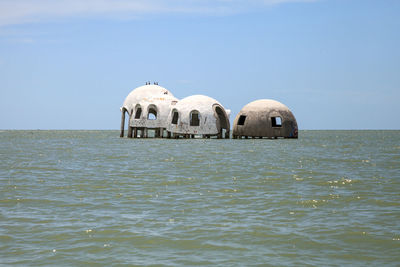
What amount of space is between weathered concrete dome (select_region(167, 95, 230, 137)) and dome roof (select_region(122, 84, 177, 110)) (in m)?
4.01

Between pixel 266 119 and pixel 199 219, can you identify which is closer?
pixel 199 219

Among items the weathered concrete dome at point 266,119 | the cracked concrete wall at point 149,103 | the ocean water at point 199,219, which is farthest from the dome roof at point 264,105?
the ocean water at point 199,219

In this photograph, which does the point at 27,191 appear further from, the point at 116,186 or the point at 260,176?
the point at 260,176

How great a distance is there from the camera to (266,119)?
41.2 m

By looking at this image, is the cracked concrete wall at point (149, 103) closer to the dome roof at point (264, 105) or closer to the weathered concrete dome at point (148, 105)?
the weathered concrete dome at point (148, 105)

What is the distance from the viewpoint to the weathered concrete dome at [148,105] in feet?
143

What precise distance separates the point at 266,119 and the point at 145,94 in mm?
11627

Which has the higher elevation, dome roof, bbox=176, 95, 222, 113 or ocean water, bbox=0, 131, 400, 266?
dome roof, bbox=176, 95, 222, 113

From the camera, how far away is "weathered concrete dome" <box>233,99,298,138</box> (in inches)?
1620

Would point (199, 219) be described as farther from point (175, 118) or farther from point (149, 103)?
point (149, 103)

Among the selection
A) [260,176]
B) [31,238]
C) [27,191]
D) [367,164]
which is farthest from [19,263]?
[367,164]

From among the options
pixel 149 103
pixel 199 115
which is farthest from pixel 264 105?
pixel 149 103

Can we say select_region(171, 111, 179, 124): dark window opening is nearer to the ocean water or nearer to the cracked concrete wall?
the cracked concrete wall

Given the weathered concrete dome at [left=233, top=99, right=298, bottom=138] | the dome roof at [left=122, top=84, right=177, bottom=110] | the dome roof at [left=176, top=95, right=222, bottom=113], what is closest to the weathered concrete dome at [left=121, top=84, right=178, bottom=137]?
the dome roof at [left=122, top=84, right=177, bottom=110]
